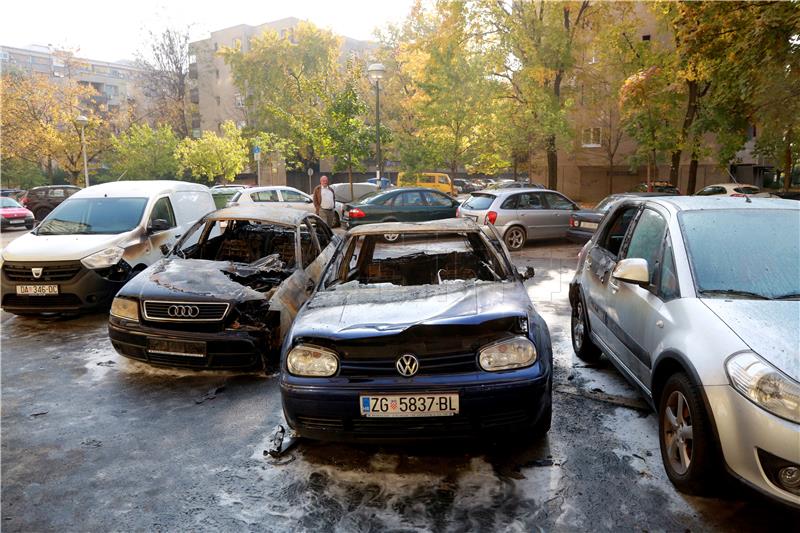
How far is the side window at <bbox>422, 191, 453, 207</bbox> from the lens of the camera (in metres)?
16.9

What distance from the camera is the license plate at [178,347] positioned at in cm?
515

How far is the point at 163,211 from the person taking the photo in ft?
29.3

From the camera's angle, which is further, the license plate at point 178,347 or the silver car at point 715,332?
the license plate at point 178,347

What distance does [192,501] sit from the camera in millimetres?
3297

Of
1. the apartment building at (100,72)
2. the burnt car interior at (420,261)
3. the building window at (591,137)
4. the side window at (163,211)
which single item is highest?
the apartment building at (100,72)

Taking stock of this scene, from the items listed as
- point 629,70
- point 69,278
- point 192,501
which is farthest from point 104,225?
point 629,70

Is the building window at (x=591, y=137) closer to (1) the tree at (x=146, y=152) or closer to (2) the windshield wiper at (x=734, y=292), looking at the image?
(1) the tree at (x=146, y=152)

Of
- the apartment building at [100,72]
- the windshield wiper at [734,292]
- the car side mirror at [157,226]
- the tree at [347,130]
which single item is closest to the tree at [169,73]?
the apartment building at [100,72]

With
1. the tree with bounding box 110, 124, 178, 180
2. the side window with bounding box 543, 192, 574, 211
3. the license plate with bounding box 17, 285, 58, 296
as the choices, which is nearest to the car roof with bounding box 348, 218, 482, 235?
the license plate with bounding box 17, 285, 58, 296

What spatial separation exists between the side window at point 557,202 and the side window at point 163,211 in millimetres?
9620

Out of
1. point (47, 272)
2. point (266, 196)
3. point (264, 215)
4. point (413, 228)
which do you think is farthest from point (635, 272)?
point (266, 196)

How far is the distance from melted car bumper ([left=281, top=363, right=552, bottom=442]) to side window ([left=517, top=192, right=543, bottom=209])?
11489 millimetres

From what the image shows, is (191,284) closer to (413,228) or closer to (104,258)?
(413,228)

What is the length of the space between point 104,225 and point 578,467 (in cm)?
745
